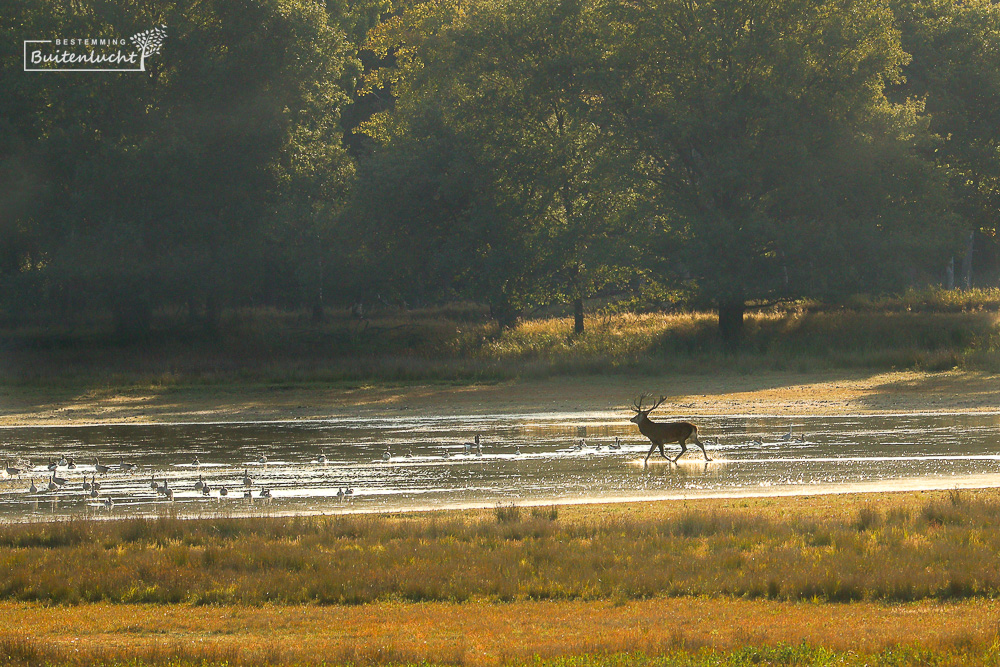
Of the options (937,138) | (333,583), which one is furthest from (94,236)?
(333,583)

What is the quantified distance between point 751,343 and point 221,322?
23.4 metres

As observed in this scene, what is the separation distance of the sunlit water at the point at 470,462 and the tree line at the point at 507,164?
16400 mm

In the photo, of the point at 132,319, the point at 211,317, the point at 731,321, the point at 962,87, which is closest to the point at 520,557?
the point at 731,321

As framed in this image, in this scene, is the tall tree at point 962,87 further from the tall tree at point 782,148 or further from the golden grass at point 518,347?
the tall tree at point 782,148

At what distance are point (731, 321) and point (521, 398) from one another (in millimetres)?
13403

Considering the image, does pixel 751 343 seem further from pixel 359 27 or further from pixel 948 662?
pixel 359 27

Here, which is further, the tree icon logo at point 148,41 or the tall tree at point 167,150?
the tree icon logo at point 148,41

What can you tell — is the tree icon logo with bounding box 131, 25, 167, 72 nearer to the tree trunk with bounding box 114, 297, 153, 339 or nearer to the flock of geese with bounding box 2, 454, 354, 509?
the tree trunk with bounding box 114, 297, 153, 339

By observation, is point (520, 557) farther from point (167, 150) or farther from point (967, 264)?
point (967, 264)

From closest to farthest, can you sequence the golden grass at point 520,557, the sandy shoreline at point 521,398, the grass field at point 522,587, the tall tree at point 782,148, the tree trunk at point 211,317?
the grass field at point 522,587 < the golden grass at point 520,557 < the sandy shoreline at point 521,398 < the tall tree at point 782,148 < the tree trunk at point 211,317

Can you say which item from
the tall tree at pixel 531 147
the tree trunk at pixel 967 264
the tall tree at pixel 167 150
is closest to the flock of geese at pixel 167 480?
the tall tree at pixel 531 147

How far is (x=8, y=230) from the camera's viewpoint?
163 ft

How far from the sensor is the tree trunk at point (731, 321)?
4716cm

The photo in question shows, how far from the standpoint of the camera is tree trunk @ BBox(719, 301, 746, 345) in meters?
47.2
